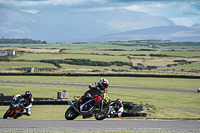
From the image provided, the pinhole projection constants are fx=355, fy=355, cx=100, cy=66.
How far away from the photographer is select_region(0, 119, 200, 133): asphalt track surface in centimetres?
1991

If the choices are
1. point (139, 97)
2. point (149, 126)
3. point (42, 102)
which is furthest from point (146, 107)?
point (139, 97)

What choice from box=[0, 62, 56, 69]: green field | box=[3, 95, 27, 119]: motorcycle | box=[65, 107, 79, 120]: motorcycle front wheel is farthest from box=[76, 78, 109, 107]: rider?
box=[0, 62, 56, 69]: green field

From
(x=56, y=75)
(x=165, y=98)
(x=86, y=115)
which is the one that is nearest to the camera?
(x=86, y=115)

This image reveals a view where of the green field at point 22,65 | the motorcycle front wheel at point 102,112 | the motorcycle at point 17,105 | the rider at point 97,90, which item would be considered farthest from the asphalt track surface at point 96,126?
the green field at point 22,65

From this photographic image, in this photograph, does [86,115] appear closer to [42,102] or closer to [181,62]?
[42,102]

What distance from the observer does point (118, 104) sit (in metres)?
21.0

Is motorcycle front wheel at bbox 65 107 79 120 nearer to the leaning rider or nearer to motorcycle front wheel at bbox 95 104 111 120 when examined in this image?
the leaning rider

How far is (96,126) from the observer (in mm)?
21375

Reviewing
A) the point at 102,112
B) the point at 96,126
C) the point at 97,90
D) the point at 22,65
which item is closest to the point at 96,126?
the point at 96,126

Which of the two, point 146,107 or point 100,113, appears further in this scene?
point 146,107

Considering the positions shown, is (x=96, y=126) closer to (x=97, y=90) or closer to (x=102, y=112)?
(x=102, y=112)

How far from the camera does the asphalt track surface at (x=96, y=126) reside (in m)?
19.9

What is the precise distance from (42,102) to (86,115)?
79.9ft

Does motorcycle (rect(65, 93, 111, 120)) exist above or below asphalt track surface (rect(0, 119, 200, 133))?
above
